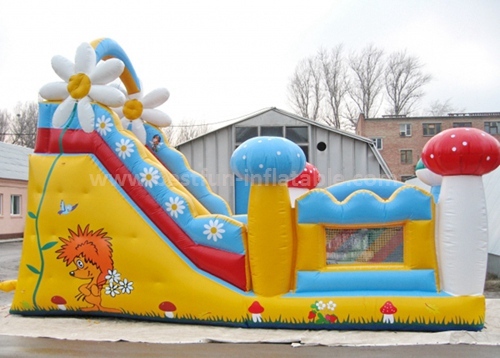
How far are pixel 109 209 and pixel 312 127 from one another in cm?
758

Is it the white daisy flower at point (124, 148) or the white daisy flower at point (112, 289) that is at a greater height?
the white daisy flower at point (124, 148)

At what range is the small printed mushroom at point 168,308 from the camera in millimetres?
4797

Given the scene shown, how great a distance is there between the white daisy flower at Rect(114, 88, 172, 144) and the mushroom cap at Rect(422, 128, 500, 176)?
3.45 meters

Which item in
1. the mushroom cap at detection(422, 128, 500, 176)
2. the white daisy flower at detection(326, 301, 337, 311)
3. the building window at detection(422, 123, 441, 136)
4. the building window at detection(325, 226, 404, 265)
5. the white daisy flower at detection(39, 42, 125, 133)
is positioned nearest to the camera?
the mushroom cap at detection(422, 128, 500, 176)

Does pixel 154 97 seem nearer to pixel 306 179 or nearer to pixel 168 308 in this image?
pixel 306 179

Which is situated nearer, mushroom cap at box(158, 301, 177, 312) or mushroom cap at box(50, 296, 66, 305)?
mushroom cap at box(158, 301, 177, 312)

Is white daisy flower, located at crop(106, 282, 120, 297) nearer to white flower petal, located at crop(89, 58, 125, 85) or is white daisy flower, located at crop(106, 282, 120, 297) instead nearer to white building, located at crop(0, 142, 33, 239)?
white flower petal, located at crop(89, 58, 125, 85)

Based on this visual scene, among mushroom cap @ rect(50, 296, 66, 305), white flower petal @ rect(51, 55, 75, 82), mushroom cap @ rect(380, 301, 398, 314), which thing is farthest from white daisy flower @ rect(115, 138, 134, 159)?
mushroom cap @ rect(380, 301, 398, 314)

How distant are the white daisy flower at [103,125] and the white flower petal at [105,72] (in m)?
0.38

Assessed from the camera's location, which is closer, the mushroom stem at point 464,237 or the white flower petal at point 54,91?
the mushroom stem at point 464,237

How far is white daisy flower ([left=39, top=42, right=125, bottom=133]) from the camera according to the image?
5254mm

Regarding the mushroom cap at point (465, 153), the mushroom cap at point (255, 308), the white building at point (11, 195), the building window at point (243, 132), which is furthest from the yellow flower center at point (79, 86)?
the white building at point (11, 195)

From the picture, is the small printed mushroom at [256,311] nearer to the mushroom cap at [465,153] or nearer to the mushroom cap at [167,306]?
the mushroom cap at [167,306]

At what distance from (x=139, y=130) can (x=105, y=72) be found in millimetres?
1260
